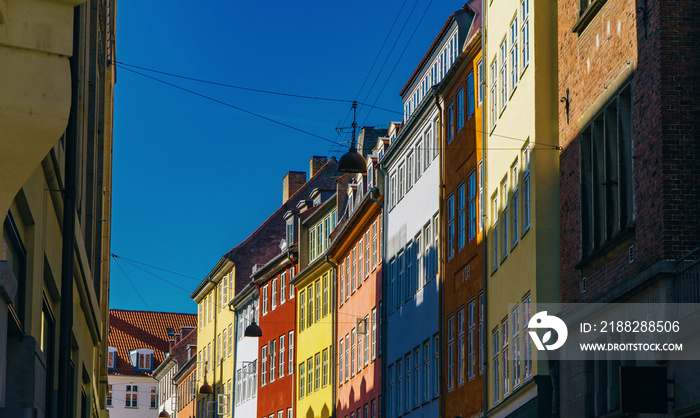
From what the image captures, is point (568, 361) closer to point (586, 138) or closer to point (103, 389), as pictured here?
point (586, 138)

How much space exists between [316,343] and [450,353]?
68.8ft

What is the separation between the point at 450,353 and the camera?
34.2 metres

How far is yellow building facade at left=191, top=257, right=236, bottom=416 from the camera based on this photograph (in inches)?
2881

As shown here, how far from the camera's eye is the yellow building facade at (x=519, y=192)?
24750mm

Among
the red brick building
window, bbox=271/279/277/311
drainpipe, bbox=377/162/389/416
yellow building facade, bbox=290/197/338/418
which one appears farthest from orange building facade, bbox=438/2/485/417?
window, bbox=271/279/277/311

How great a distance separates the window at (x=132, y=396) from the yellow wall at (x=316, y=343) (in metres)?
49.9

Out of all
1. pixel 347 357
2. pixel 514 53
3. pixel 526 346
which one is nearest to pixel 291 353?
pixel 347 357

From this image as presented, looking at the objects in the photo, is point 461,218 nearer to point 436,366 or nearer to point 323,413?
point 436,366

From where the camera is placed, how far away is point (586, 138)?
2247cm

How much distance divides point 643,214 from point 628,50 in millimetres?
2819

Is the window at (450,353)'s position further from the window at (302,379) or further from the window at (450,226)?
the window at (302,379)

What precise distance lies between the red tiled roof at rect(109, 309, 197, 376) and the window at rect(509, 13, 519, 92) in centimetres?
8104

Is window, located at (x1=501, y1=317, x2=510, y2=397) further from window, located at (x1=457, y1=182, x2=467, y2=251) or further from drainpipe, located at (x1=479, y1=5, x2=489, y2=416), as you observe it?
window, located at (x1=457, y1=182, x2=467, y2=251)

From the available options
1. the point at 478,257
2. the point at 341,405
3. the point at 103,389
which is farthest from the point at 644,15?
the point at 341,405
